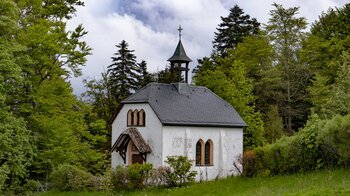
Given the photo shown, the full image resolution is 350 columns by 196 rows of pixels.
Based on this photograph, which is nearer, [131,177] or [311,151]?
[311,151]

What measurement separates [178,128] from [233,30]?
91.7 feet

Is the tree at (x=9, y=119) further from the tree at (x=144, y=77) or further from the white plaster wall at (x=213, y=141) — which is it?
the tree at (x=144, y=77)

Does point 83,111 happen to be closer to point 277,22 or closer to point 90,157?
point 90,157

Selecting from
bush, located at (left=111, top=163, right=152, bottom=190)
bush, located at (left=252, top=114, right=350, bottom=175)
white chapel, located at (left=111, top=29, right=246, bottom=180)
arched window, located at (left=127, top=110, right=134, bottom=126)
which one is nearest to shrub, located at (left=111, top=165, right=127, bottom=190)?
bush, located at (left=111, top=163, right=152, bottom=190)

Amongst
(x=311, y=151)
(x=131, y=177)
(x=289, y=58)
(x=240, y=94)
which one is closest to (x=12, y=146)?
(x=131, y=177)

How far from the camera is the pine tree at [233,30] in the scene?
192ft

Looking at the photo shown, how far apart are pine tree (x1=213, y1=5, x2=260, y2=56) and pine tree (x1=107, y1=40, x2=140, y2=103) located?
36.0 ft

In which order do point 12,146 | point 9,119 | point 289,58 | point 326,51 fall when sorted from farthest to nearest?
point 289,58 → point 326,51 → point 12,146 → point 9,119

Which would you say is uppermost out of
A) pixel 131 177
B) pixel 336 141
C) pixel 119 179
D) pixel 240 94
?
pixel 240 94

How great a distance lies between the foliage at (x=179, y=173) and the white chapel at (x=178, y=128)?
430cm

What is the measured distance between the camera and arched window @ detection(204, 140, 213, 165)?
3503 cm

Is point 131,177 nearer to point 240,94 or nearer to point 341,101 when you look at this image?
point 341,101

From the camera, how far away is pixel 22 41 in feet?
99.3

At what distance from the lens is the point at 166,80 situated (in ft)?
165
